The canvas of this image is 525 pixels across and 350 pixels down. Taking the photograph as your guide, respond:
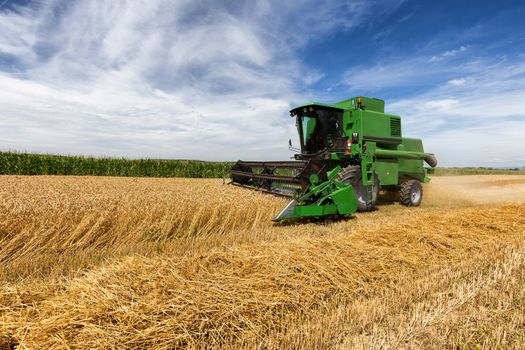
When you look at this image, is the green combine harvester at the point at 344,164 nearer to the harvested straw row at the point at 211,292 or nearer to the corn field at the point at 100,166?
the harvested straw row at the point at 211,292

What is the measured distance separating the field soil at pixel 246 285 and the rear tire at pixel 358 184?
61.4 inches

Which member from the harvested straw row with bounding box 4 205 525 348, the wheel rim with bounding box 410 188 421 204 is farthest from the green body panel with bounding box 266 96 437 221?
the harvested straw row with bounding box 4 205 525 348

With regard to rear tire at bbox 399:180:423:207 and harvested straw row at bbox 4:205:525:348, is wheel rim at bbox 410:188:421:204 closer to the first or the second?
rear tire at bbox 399:180:423:207

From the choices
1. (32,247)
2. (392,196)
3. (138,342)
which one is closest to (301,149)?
(392,196)

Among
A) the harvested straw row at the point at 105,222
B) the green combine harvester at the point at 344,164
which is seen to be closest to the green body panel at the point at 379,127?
the green combine harvester at the point at 344,164

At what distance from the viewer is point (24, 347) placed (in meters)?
1.70

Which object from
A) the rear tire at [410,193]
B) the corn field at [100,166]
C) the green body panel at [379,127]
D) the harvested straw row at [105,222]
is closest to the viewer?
the harvested straw row at [105,222]

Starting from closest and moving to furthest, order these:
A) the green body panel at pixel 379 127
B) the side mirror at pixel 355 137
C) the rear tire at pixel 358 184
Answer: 1. the rear tire at pixel 358 184
2. the side mirror at pixel 355 137
3. the green body panel at pixel 379 127

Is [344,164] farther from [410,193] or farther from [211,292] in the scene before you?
[211,292]

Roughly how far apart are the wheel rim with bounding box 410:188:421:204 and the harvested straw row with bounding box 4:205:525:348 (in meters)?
4.33

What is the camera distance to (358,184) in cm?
633

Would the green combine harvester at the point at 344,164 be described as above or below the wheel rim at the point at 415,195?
above

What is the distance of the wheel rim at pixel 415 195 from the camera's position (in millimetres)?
7996

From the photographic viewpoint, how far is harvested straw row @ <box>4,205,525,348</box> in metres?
1.83
